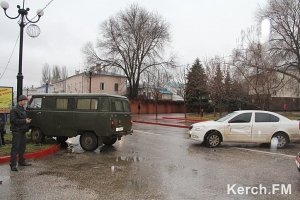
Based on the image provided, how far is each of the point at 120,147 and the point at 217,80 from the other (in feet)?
71.7

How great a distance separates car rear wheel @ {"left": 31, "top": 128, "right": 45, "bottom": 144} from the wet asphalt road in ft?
4.91

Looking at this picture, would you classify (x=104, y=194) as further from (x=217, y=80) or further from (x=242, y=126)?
(x=217, y=80)

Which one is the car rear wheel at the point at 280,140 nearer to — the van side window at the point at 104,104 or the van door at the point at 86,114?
the van side window at the point at 104,104

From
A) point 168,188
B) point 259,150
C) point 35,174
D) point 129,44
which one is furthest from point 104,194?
point 129,44

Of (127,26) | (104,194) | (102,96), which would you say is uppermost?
(127,26)

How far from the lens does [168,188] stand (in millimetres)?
7391

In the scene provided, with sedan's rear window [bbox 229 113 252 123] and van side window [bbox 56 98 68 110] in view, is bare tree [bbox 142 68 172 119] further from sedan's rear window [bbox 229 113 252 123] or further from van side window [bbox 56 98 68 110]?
van side window [bbox 56 98 68 110]

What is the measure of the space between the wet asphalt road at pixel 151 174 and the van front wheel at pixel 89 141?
220 millimetres

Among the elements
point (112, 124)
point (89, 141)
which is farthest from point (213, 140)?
point (89, 141)

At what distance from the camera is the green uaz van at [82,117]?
41.1 feet

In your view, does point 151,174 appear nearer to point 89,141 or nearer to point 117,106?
point 89,141

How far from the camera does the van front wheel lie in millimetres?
12609

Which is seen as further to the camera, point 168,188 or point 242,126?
point 242,126

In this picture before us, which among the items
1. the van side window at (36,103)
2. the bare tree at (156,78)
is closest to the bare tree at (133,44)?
the bare tree at (156,78)
